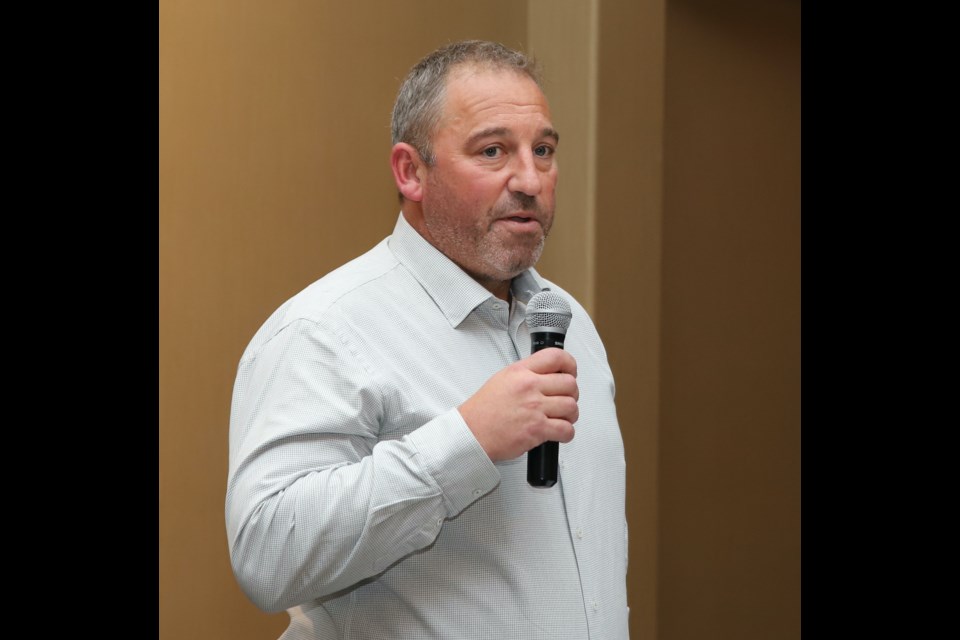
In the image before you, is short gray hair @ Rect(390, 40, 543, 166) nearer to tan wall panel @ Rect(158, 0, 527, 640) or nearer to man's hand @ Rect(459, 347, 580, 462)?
man's hand @ Rect(459, 347, 580, 462)

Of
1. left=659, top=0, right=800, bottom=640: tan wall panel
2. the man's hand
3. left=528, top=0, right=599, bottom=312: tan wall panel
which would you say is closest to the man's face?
the man's hand

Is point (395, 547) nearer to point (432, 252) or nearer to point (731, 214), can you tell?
point (432, 252)

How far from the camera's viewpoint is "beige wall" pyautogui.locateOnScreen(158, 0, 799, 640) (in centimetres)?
238

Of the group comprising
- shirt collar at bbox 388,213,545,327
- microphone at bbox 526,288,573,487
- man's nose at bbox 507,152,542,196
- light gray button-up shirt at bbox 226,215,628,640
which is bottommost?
light gray button-up shirt at bbox 226,215,628,640

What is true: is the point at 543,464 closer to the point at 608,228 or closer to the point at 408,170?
the point at 408,170

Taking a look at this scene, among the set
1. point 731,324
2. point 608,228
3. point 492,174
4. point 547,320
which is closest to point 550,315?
point 547,320

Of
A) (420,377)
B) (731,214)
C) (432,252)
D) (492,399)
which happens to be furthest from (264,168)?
(731,214)

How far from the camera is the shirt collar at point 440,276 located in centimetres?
164

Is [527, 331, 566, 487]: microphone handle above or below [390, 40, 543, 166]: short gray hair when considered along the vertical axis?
below

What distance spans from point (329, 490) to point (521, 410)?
272mm

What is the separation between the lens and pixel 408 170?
1.76m

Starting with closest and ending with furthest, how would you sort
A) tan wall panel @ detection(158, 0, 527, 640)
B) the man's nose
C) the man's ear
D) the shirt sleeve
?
the shirt sleeve < the man's nose < the man's ear < tan wall panel @ detection(158, 0, 527, 640)

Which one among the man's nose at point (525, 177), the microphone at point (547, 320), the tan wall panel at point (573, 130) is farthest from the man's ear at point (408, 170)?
the tan wall panel at point (573, 130)

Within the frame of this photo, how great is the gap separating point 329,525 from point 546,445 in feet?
1.00
